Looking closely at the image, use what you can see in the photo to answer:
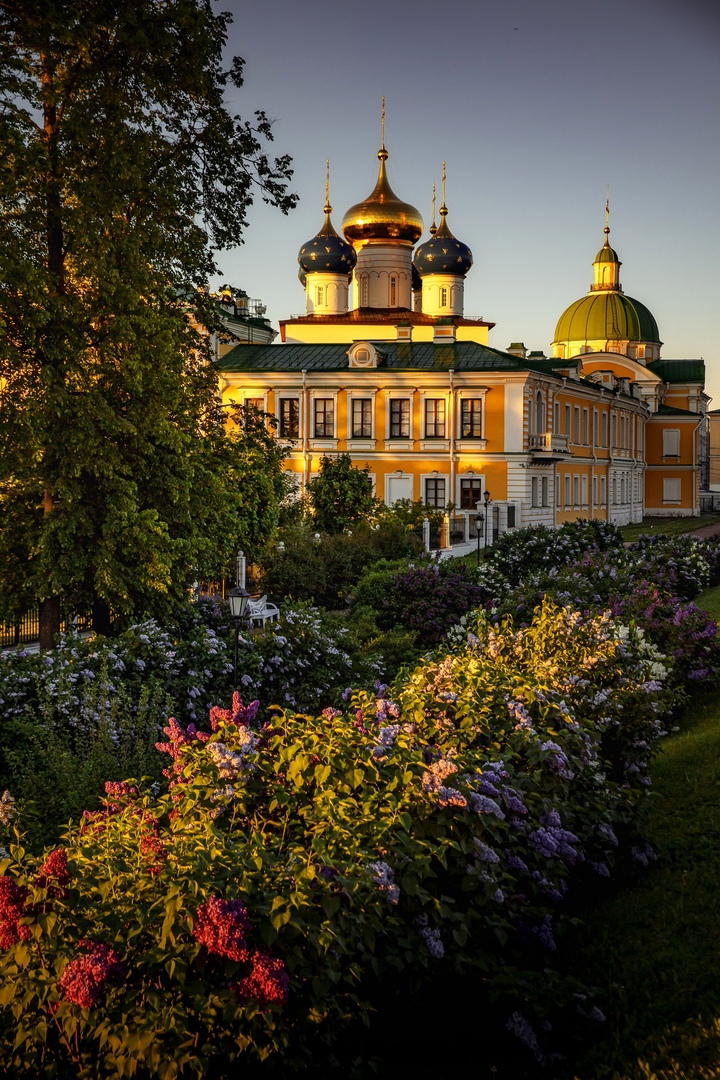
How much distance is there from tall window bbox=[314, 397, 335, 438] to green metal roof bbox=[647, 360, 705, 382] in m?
30.1

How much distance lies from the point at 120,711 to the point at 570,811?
4.44 metres

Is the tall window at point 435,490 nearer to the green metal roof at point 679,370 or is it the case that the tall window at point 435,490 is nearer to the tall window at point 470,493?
the tall window at point 470,493

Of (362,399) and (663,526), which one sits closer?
(362,399)

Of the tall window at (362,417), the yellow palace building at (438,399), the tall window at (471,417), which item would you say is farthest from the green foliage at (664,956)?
the tall window at (362,417)

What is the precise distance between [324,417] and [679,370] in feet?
106

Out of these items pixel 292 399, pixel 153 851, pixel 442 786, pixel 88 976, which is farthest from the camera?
pixel 292 399

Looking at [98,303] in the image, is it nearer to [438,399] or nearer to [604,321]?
[438,399]

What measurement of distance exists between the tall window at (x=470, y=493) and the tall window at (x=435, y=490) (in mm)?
750

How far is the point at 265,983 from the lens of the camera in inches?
131

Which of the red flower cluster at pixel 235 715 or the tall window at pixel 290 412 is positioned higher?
the tall window at pixel 290 412

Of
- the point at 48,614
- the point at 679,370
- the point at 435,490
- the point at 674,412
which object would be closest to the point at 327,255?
the point at 435,490

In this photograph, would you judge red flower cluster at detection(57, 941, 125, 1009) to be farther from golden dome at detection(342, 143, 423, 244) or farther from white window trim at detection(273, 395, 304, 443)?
golden dome at detection(342, 143, 423, 244)

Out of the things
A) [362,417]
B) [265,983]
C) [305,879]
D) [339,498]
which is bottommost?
[265,983]

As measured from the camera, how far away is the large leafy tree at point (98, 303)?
11.5 meters
